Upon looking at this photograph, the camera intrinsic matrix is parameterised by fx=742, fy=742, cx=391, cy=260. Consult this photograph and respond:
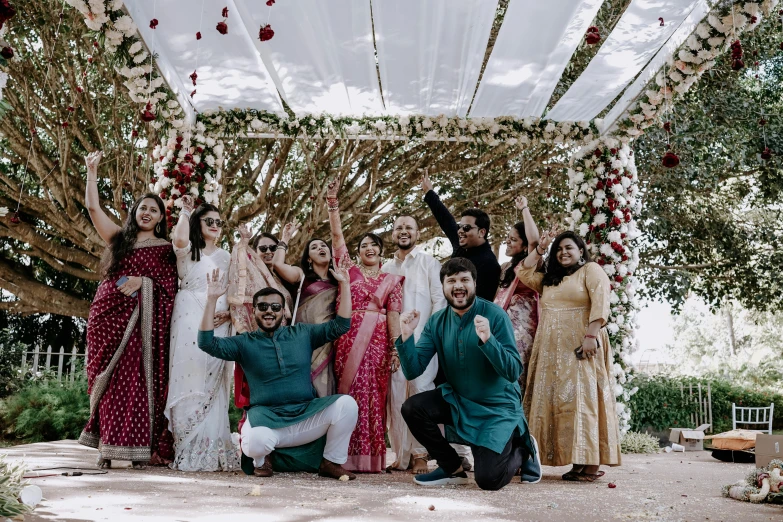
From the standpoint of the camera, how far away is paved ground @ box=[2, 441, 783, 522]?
3.22 m

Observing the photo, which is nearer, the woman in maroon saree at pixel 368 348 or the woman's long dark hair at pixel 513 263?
the woman in maroon saree at pixel 368 348

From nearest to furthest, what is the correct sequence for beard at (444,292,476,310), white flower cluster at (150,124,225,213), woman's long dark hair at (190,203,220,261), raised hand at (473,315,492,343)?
raised hand at (473,315,492,343) < beard at (444,292,476,310) < woman's long dark hair at (190,203,220,261) < white flower cluster at (150,124,225,213)

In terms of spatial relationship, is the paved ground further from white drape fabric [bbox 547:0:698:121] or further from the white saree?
white drape fabric [bbox 547:0:698:121]

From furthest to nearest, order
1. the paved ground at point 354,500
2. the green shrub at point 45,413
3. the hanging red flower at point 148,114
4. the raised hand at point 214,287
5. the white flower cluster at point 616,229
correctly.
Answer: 1. the green shrub at point 45,413
2. the white flower cluster at point 616,229
3. the hanging red flower at point 148,114
4. the raised hand at point 214,287
5. the paved ground at point 354,500

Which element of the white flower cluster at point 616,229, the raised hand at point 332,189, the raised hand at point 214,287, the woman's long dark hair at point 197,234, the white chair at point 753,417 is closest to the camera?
the raised hand at point 214,287

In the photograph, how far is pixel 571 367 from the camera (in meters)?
5.06

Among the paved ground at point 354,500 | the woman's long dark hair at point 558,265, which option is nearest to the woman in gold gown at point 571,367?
the woman's long dark hair at point 558,265

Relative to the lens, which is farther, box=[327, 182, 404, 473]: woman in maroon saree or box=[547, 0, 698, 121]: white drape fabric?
box=[547, 0, 698, 121]: white drape fabric

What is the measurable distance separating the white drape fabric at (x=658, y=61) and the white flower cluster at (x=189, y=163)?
141 inches

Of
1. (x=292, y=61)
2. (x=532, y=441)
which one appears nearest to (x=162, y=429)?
(x=532, y=441)

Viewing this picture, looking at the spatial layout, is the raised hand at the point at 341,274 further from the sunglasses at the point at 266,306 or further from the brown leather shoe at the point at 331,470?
the brown leather shoe at the point at 331,470

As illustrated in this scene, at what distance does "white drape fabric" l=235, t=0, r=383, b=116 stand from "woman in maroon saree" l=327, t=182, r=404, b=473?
1053 millimetres

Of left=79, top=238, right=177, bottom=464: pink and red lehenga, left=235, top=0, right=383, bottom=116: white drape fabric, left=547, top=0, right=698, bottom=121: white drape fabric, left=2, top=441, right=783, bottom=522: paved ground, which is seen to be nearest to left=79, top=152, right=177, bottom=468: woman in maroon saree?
left=79, top=238, right=177, bottom=464: pink and red lehenga

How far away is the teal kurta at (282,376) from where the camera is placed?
189 inches
